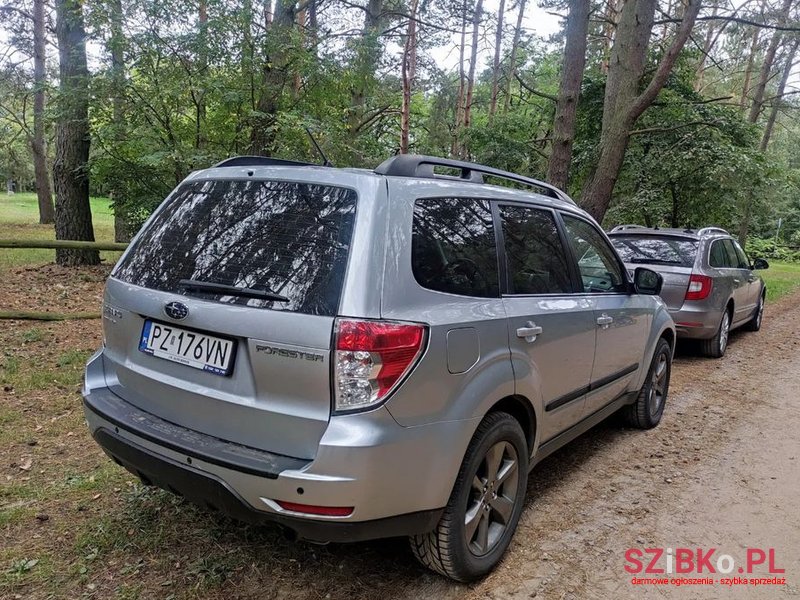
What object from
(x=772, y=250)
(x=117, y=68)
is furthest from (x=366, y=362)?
(x=772, y=250)

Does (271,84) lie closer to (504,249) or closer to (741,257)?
(504,249)

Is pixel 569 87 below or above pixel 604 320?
above

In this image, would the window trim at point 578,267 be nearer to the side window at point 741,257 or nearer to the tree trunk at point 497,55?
the side window at point 741,257

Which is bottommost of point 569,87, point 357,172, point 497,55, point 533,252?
point 533,252

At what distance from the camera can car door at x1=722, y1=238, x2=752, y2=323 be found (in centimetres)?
771

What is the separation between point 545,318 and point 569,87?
711 cm

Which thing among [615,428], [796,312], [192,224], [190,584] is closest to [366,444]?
[190,584]

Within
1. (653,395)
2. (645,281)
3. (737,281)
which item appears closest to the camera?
(645,281)

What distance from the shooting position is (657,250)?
7.24m

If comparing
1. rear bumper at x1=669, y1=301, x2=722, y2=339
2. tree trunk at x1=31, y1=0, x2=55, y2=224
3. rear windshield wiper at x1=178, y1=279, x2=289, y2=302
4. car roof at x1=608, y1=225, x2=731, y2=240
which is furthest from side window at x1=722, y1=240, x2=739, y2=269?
tree trunk at x1=31, y1=0, x2=55, y2=224

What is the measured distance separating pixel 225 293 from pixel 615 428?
3.74 m

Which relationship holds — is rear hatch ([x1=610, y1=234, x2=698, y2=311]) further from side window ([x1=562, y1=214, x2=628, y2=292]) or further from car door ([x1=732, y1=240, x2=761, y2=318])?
side window ([x1=562, y1=214, x2=628, y2=292])

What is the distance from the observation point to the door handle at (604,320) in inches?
140

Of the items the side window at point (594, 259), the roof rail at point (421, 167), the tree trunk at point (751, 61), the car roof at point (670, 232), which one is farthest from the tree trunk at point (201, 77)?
the tree trunk at point (751, 61)
